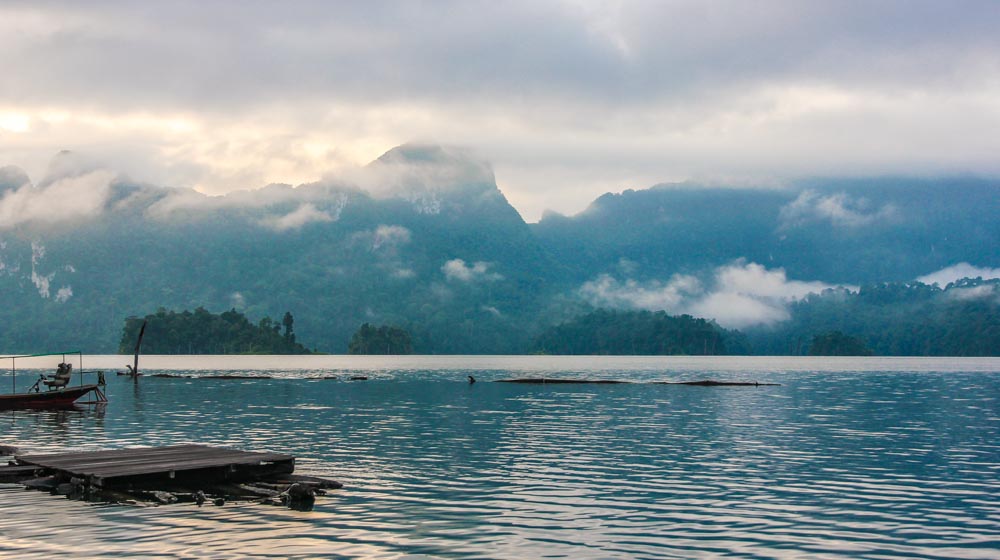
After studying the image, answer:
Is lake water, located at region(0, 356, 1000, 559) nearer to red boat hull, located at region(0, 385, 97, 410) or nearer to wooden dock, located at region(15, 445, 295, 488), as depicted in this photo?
wooden dock, located at region(15, 445, 295, 488)

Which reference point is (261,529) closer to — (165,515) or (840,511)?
(165,515)

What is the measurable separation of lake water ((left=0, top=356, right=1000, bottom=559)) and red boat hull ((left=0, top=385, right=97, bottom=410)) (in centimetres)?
314

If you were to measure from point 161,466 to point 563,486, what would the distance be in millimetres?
15671

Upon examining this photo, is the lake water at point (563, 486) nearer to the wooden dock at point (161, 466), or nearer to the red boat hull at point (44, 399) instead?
the wooden dock at point (161, 466)

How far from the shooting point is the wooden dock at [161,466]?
3681cm

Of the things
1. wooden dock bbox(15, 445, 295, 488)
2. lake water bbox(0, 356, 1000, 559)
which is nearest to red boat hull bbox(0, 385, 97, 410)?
lake water bbox(0, 356, 1000, 559)

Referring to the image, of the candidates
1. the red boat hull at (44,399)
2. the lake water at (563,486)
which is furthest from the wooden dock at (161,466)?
the red boat hull at (44,399)

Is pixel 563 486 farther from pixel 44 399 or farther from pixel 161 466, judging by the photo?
pixel 44 399

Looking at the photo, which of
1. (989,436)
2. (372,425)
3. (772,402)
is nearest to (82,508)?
(372,425)

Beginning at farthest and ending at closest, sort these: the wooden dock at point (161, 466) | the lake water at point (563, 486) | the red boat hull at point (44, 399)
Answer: the red boat hull at point (44, 399) → the wooden dock at point (161, 466) → the lake water at point (563, 486)

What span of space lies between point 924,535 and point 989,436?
113ft

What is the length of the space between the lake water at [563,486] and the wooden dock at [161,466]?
1934 mm

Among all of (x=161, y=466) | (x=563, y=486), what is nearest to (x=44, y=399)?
(x=161, y=466)

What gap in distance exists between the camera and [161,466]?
37969 mm
